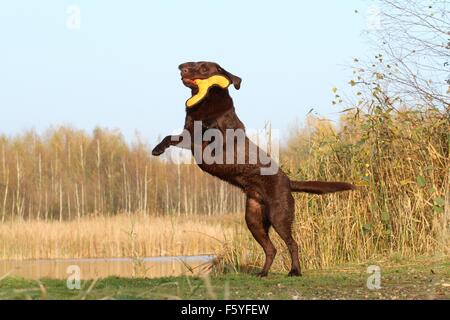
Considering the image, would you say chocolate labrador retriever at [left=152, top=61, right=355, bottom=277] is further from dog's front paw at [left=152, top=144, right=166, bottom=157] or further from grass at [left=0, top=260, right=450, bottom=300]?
grass at [left=0, top=260, right=450, bottom=300]

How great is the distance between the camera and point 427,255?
11.1 metres

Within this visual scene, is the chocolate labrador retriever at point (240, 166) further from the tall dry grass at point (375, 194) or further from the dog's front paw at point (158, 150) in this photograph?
the tall dry grass at point (375, 194)

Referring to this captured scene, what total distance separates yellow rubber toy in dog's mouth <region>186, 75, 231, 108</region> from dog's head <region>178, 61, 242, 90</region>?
2.2 inches

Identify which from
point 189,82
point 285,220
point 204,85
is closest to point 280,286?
point 285,220

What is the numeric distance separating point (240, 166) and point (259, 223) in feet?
2.63

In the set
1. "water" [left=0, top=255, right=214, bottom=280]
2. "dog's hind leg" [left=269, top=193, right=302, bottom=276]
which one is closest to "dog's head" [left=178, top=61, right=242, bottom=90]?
"dog's hind leg" [left=269, top=193, right=302, bottom=276]

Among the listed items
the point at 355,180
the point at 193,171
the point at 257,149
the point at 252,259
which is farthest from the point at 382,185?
the point at 193,171

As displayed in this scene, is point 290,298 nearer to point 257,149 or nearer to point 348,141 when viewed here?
point 257,149

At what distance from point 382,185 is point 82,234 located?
444 inches

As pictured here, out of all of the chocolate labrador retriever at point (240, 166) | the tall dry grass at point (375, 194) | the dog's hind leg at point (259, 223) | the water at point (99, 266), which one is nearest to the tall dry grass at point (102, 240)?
the water at point (99, 266)

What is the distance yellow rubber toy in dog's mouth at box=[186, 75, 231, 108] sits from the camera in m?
9.09

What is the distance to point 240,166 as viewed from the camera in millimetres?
9227

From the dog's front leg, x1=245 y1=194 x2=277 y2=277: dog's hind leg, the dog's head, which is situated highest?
the dog's head

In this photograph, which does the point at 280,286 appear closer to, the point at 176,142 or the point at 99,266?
the point at 176,142
